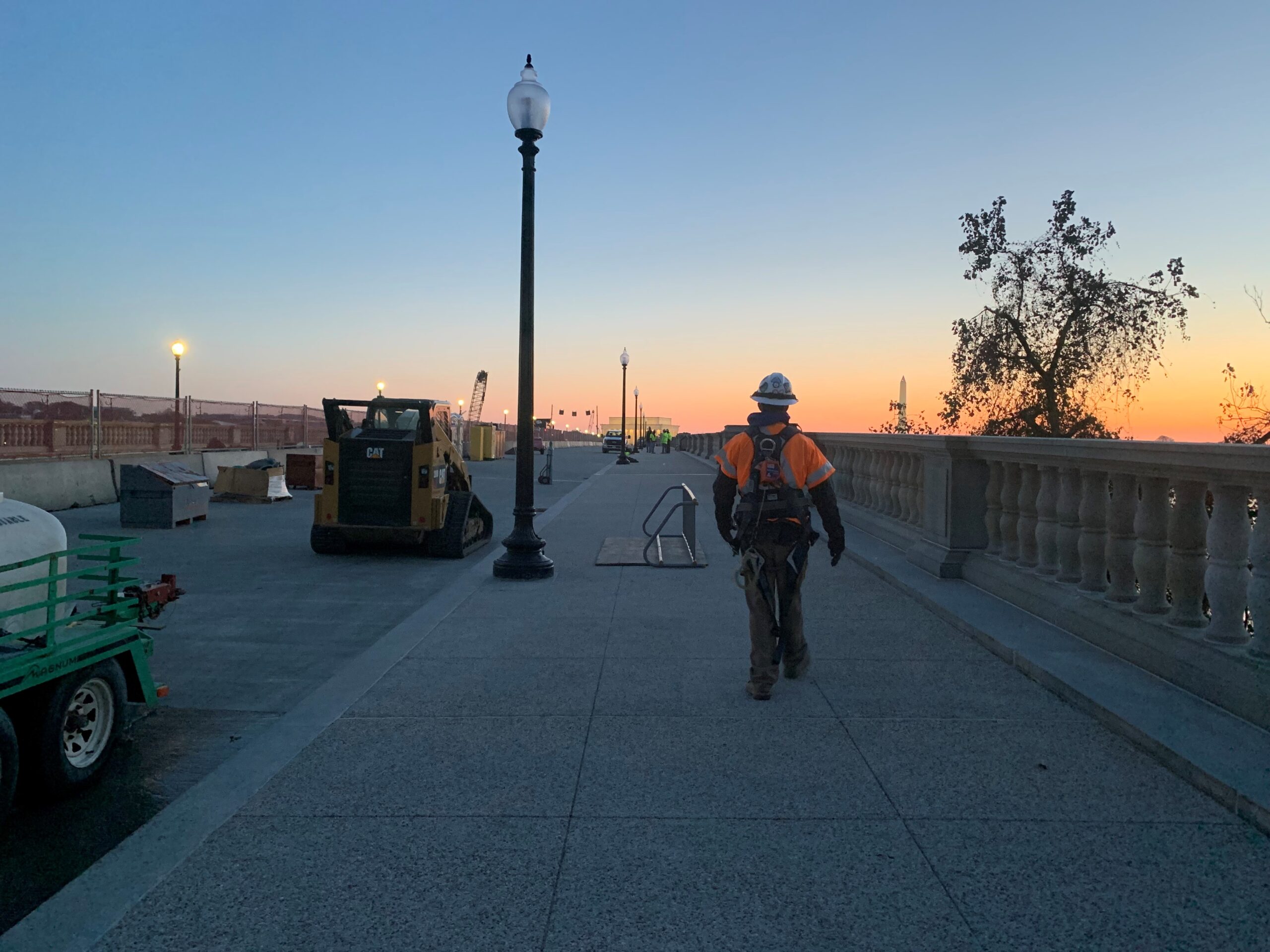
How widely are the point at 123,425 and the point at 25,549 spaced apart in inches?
716

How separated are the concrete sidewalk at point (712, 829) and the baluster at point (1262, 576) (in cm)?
79

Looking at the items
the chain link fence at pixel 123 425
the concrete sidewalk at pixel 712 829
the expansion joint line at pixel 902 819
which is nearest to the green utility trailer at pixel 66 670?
the concrete sidewalk at pixel 712 829

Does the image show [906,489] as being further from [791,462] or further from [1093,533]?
[791,462]

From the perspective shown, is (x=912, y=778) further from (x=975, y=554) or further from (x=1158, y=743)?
(x=975, y=554)

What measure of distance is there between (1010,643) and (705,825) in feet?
10.2

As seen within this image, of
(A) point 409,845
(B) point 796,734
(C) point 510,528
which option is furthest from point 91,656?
(C) point 510,528

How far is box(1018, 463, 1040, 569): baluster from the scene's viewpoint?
22.2ft

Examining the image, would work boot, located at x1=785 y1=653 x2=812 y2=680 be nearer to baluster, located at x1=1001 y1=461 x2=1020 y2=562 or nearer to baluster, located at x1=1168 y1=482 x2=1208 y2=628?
baluster, located at x1=1168 y1=482 x2=1208 y2=628

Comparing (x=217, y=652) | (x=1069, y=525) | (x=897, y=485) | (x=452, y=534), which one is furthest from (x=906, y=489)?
(x=217, y=652)

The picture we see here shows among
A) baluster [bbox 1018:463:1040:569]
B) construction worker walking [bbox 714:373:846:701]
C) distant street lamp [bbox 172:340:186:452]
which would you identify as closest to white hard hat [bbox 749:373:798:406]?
construction worker walking [bbox 714:373:846:701]

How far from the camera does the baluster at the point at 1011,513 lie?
7.14 metres

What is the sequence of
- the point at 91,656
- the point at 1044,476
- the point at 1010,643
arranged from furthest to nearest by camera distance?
the point at 1044,476
the point at 1010,643
the point at 91,656

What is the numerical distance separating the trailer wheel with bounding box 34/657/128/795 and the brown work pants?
10.5ft

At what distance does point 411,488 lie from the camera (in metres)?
11.1
